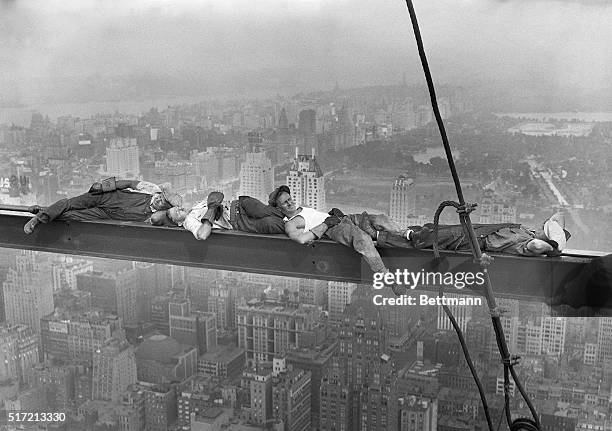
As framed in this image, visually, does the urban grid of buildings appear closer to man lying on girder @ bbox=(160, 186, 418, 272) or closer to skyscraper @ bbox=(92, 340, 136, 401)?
skyscraper @ bbox=(92, 340, 136, 401)

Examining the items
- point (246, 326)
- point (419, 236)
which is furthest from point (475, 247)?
point (246, 326)

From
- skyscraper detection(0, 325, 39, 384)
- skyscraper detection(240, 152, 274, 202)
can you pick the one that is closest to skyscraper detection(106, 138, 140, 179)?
skyscraper detection(240, 152, 274, 202)

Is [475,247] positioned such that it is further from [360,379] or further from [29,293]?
[29,293]

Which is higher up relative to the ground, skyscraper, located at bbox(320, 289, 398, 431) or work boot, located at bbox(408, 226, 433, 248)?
work boot, located at bbox(408, 226, 433, 248)

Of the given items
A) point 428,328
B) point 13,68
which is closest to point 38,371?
point 13,68

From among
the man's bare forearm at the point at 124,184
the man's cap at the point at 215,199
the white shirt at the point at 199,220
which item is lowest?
the white shirt at the point at 199,220

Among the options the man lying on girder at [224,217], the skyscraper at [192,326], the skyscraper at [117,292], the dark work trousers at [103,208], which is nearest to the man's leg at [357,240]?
the man lying on girder at [224,217]

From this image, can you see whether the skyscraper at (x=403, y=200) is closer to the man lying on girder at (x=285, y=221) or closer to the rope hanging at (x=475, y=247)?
the man lying on girder at (x=285, y=221)
